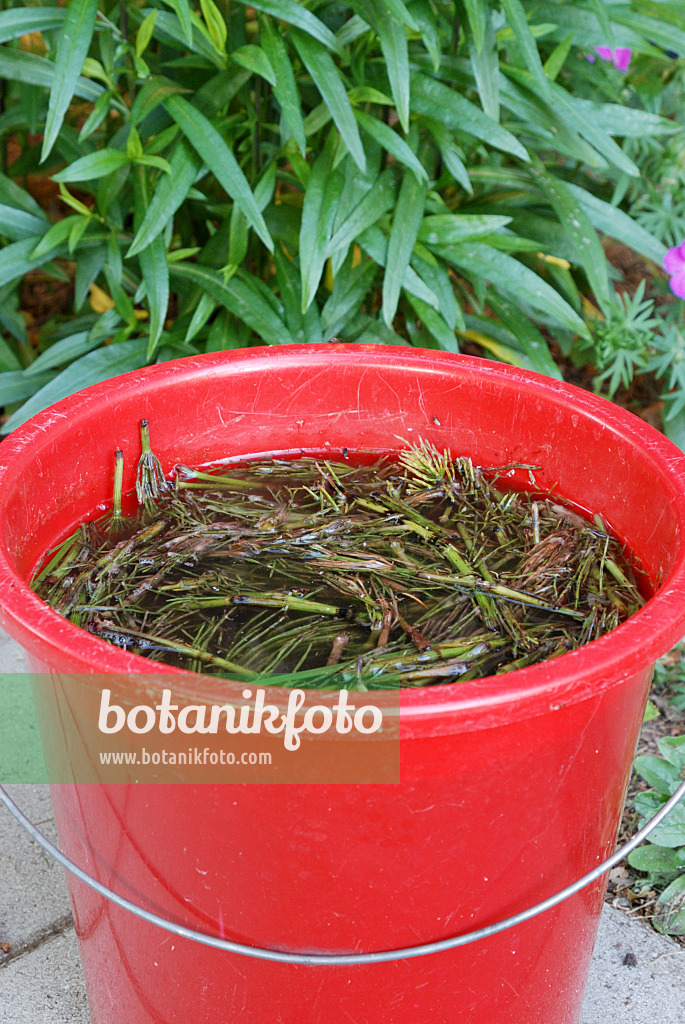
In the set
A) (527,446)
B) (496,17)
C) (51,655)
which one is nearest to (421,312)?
(496,17)

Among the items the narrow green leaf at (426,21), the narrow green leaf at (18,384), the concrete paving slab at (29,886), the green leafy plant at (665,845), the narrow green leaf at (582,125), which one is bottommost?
the concrete paving slab at (29,886)

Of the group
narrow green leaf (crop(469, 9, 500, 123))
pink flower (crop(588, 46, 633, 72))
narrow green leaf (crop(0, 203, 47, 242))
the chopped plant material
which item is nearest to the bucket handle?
the chopped plant material

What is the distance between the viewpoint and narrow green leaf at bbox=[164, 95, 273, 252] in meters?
1.56

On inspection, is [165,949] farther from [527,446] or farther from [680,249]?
[680,249]

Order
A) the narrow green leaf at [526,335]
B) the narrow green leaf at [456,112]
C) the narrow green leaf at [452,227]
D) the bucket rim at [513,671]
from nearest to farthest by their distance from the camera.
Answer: the bucket rim at [513,671], the narrow green leaf at [456,112], the narrow green leaf at [452,227], the narrow green leaf at [526,335]

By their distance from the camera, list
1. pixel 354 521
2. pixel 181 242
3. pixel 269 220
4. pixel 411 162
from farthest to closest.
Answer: pixel 181 242 < pixel 269 220 < pixel 411 162 < pixel 354 521

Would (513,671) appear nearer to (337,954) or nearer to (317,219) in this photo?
(337,954)

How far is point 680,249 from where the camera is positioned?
1955 mm

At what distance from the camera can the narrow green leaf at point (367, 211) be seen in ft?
5.53

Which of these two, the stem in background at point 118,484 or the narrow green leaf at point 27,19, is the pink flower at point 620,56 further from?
the stem in background at point 118,484

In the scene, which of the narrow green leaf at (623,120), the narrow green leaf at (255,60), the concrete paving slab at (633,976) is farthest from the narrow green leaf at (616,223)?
the concrete paving slab at (633,976)

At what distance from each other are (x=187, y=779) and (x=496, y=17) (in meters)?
1.54

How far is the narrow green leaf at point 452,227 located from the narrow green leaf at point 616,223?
28cm

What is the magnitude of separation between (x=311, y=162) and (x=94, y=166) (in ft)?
1.47
